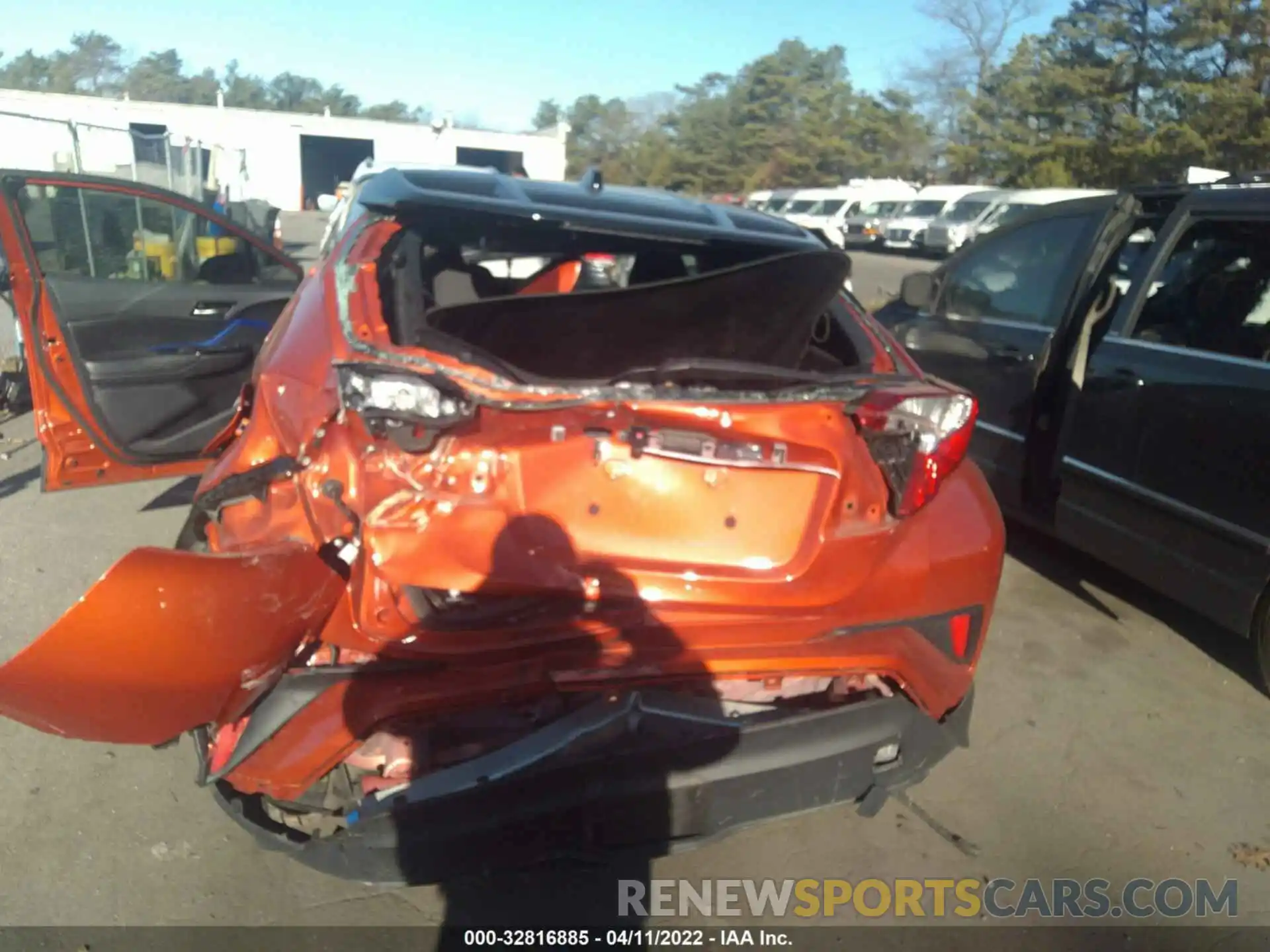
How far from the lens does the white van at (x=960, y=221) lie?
27.5 meters

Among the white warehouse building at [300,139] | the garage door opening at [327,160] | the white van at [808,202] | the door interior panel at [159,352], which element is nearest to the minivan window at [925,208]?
the white van at [808,202]

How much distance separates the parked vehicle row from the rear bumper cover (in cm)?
200

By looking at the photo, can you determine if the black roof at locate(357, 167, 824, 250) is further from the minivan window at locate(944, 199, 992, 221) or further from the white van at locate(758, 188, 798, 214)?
the white van at locate(758, 188, 798, 214)

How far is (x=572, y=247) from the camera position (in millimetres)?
3018

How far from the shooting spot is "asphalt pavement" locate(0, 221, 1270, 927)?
2.61m

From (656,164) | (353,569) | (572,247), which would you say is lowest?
(656,164)

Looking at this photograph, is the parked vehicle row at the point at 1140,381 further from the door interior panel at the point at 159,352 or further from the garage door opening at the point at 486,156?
the garage door opening at the point at 486,156

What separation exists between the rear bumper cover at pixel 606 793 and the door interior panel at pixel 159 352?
275 centimetres

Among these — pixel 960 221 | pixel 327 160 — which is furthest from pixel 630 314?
pixel 327 160

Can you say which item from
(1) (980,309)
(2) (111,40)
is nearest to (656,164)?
(1) (980,309)

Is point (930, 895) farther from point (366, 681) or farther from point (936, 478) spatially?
point (366, 681)

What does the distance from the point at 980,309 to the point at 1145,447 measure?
1.42 m

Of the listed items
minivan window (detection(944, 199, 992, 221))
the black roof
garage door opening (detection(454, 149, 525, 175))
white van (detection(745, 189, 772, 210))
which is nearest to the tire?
the black roof

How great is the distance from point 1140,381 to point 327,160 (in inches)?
2147
